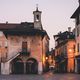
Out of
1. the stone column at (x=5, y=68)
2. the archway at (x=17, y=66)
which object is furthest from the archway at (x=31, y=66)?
the stone column at (x=5, y=68)

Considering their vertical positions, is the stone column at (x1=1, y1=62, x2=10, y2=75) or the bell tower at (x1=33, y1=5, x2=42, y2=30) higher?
the bell tower at (x1=33, y1=5, x2=42, y2=30)

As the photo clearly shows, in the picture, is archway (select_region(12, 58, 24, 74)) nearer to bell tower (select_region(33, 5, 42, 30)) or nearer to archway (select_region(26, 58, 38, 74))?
archway (select_region(26, 58, 38, 74))

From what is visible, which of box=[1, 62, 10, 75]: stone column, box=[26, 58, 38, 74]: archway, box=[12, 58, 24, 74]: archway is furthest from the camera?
box=[26, 58, 38, 74]: archway

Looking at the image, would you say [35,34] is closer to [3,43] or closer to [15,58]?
[15,58]

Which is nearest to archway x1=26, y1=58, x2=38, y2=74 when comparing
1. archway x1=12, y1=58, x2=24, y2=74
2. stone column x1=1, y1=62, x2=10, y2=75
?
archway x1=12, y1=58, x2=24, y2=74

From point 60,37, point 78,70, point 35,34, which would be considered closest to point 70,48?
point 78,70

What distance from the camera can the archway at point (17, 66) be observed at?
6538 cm

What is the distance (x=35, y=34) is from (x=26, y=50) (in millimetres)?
3484

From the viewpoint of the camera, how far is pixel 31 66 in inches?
2692

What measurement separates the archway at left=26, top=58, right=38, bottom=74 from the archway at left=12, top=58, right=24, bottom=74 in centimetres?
126

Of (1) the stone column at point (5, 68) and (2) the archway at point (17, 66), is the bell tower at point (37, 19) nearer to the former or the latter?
(2) the archway at point (17, 66)

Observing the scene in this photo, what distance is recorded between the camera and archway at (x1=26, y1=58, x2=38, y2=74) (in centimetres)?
6594

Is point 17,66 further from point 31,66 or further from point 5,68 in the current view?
point 5,68

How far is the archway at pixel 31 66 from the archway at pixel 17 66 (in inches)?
49.8
